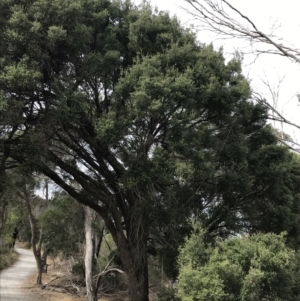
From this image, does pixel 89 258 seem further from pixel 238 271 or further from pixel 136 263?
pixel 238 271

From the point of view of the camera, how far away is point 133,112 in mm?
10391

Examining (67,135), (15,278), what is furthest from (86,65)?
(15,278)

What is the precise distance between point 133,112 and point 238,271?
4356 millimetres

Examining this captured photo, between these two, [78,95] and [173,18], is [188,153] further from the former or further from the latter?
[173,18]

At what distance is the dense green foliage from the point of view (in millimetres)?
8469

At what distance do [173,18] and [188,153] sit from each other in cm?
407

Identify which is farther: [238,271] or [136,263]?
[136,263]

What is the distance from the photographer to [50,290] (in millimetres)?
25109

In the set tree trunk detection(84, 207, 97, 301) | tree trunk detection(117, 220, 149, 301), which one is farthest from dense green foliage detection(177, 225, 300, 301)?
tree trunk detection(84, 207, 97, 301)

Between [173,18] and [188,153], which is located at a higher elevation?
[173,18]

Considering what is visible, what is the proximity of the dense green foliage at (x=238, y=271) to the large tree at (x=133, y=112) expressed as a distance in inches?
83.3

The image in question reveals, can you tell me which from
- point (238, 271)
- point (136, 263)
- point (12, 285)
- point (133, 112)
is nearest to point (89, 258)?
point (136, 263)

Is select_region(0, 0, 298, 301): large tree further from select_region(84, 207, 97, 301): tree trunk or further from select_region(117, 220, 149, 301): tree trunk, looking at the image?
select_region(84, 207, 97, 301): tree trunk

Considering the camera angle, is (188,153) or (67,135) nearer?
(188,153)
